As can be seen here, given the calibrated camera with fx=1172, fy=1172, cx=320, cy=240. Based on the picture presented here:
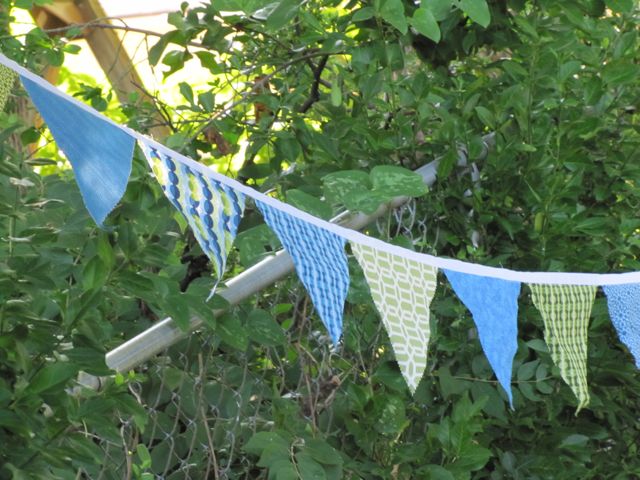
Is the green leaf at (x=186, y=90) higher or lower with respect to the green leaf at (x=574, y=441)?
higher

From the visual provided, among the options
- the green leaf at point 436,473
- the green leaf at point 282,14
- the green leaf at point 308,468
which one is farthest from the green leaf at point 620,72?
the green leaf at point 308,468

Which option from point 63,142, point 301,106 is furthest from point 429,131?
point 63,142

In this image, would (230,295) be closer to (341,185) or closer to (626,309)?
(341,185)

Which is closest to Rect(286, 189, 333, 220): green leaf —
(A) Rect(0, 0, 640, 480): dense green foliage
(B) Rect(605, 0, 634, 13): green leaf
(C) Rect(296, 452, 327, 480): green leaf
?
(A) Rect(0, 0, 640, 480): dense green foliage

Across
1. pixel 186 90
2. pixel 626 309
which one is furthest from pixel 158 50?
pixel 626 309

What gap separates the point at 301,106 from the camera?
2.56m

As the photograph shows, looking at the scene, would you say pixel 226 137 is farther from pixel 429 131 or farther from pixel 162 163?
pixel 162 163

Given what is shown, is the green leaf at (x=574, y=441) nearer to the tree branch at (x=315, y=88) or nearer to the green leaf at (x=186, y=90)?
the tree branch at (x=315, y=88)

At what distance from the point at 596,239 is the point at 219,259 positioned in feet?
3.66

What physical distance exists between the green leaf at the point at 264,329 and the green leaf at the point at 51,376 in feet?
1.44

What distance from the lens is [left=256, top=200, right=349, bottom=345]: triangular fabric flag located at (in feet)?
5.15

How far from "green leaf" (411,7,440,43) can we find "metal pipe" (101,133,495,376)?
0.29m

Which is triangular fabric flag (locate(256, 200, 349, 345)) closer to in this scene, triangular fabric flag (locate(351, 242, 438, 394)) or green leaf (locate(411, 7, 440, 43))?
triangular fabric flag (locate(351, 242, 438, 394))

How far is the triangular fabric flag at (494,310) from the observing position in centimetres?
164
